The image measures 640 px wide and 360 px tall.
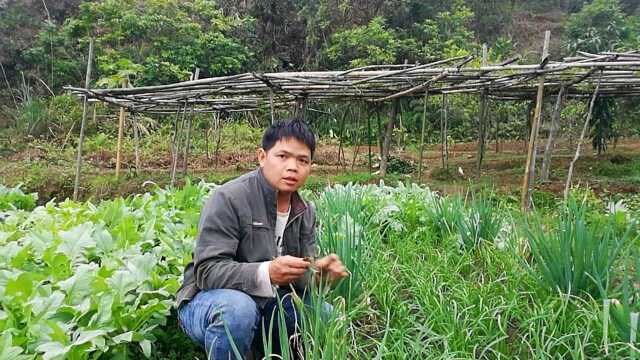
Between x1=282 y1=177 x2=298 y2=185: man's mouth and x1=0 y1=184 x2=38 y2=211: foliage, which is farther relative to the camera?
x1=0 y1=184 x2=38 y2=211: foliage

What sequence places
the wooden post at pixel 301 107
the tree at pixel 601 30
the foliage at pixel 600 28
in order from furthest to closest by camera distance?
the foliage at pixel 600 28, the tree at pixel 601 30, the wooden post at pixel 301 107

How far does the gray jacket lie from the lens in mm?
1952

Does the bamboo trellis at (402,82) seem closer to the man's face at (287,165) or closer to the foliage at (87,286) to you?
the foliage at (87,286)

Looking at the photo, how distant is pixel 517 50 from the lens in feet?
64.8

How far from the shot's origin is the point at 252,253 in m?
2.08

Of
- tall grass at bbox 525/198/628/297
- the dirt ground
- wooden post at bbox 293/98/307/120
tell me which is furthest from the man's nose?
wooden post at bbox 293/98/307/120

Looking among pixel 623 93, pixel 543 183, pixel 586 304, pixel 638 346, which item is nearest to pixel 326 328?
pixel 638 346

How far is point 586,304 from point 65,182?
9.02 meters

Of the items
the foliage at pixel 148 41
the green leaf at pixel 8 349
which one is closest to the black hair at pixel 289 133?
the green leaf at pixel 8 349

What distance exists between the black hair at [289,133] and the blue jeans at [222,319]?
22.8 inches

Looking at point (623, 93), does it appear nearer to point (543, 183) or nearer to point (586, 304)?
point (543, 183)

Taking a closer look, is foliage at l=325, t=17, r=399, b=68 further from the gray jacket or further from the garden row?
the gray jacket

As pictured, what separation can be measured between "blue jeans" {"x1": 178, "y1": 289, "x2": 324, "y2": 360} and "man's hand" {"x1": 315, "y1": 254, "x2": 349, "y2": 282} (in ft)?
0.35

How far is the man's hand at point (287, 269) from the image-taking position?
185 cm
